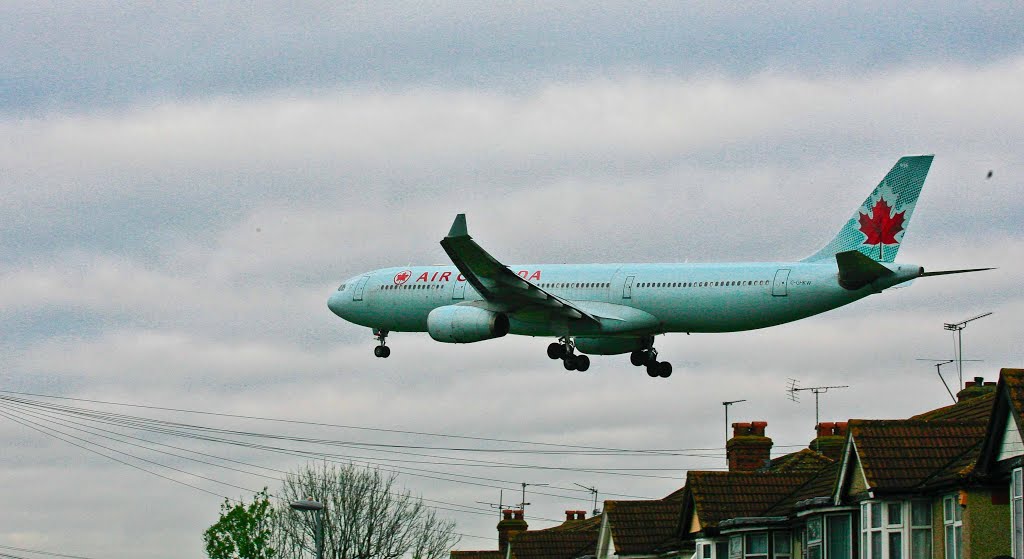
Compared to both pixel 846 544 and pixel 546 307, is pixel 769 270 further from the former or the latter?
pixel 846 544

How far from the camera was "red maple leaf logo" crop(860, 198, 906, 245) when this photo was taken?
62.4m

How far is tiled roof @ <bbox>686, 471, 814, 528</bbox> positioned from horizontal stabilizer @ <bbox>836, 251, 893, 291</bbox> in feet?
39.9

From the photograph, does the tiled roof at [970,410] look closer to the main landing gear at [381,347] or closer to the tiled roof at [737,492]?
the tiled roof at [737,492]

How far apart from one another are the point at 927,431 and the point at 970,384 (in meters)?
16.9

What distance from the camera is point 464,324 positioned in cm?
6631

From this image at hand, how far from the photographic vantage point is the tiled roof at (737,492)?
46.9 m

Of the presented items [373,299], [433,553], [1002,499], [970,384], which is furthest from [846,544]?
[433,553]

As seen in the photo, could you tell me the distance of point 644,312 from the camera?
215 feet

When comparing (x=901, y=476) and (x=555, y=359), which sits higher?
(x=555, y=359)

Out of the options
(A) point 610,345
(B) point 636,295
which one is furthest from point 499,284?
(A) point 610,345

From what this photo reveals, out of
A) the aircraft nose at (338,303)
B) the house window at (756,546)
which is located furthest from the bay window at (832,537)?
the aircraft nose at (338,303)

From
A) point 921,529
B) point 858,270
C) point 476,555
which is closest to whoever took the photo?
point 921,529

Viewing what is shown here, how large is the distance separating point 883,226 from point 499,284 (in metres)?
14.0

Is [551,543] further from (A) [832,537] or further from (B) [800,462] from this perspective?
(A) [832,537]
